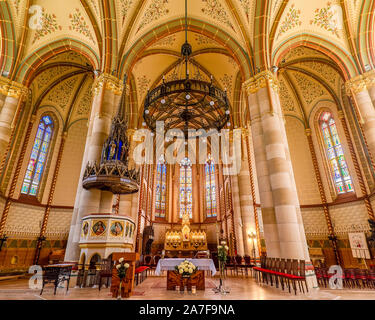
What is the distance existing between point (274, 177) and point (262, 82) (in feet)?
14.9

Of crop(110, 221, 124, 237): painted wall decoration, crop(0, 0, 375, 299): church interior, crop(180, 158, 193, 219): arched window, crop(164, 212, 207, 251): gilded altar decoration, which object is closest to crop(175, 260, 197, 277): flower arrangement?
crop(0, 0, 375, 299): church interior

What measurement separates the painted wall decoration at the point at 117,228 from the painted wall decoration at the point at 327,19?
13310 mm

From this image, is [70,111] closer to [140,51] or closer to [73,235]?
[140,51]

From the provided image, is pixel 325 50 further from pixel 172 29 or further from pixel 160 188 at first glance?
pixel 160 188

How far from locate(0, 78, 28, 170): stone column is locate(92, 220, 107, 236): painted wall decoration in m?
6.27

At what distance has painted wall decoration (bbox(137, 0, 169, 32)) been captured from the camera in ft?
37.2

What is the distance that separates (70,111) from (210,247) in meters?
17.4

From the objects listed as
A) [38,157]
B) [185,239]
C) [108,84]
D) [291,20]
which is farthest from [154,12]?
[185,239]

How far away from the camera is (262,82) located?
10031mm

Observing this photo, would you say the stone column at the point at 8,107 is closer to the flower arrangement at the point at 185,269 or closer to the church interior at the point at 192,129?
the church interior at the point at 192,129

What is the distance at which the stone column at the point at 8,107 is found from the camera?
966cm

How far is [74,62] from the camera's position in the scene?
14016mm

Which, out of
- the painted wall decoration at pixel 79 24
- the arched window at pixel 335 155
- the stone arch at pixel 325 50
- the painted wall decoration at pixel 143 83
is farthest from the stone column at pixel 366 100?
the painted wall decoration at pixel 79 24

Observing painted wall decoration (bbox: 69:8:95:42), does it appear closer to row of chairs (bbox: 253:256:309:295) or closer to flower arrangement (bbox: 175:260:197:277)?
flower arrangement (bbox: 175:260:197:277)
